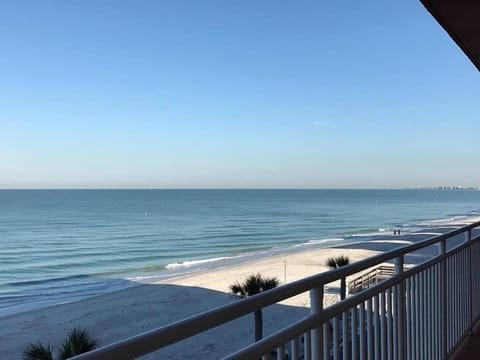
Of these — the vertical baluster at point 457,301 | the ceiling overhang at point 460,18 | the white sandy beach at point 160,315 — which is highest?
the ceiling overhang at point 460,18

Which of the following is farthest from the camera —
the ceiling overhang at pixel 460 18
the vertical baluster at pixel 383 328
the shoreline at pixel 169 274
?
the shoreline at pixel 169 274

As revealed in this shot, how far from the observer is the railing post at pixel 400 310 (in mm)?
2199

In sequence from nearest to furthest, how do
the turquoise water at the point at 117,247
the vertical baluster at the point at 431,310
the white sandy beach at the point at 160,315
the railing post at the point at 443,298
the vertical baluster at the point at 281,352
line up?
the vertical baluster at the point at 281,352 < the vertical baluster at the point at 431,310 < the railing post at the point at 443,298 < the white sandy beach at the point at 160,315 < the turquoise water at the point at 117,247

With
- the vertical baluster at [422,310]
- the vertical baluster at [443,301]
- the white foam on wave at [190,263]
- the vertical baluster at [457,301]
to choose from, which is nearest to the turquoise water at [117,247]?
the white foam on wave at [190,263]

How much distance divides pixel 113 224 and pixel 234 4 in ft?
103

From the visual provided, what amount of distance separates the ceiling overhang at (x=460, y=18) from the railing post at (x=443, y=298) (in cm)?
129

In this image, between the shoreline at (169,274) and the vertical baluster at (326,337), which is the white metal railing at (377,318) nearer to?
the vertical baluster at (326,337)

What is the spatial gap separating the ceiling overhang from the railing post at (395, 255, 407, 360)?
4.25 feet

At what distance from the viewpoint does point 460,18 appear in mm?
2531

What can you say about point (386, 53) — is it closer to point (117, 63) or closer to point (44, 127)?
point (117, 63)

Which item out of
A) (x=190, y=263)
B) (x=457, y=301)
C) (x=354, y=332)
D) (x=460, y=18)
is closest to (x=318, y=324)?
(x=354, y=332)

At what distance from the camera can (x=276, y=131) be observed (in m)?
49.7

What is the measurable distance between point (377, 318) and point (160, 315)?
40.9ft

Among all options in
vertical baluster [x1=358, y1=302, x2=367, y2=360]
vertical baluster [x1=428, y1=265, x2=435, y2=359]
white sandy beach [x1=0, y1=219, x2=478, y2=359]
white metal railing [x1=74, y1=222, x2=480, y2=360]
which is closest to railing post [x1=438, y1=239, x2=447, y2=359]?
white metal railing [x1=74, y1=222, x2=480, y2=360]
